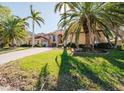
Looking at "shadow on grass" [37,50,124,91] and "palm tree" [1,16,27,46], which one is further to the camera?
"palm tree" [1,16,27,46]

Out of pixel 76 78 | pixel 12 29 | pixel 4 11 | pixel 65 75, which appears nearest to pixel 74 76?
pixel 76 78

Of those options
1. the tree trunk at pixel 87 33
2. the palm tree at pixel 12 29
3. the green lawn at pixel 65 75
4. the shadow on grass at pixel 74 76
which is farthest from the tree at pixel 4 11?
the shadow on grass at pixel 74 76

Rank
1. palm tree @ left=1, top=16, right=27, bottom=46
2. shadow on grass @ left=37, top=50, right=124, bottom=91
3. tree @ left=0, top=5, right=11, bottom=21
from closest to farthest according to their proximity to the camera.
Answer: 1. shadow on grass @ left=37, top=50, right=124, bottom=91
2. tree @ left=0, top=5, right=11, bottom=21
3. palm tree @ left=1, top=16, right=27, bottom=46

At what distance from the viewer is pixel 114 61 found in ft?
63.3

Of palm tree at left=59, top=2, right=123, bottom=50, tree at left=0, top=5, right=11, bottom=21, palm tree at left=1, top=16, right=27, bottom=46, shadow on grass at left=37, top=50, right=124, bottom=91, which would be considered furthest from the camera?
palm tree at left=1, top=16, right=27, bottom=46

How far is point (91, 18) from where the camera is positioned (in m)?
22.3

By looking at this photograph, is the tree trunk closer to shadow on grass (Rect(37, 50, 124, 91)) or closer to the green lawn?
the green lawn

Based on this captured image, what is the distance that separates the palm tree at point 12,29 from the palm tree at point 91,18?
52.3 ft

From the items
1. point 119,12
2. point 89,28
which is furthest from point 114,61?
point 119,12

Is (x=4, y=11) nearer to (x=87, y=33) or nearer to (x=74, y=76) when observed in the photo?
(x=87, y=33)

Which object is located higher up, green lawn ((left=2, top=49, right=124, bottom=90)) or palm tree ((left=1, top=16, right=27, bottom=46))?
palm tree ((left=1, top=16, right=27, bottom=46))

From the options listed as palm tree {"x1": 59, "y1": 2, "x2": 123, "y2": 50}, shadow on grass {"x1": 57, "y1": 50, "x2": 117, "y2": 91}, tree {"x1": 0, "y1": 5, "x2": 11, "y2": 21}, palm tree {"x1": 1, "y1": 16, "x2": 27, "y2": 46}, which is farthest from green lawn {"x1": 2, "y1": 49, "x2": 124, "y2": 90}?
palm tree {"x1": 1, "y1": 16, "x2": 27, "y2": 46}

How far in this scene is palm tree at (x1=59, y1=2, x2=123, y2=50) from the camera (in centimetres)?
2205

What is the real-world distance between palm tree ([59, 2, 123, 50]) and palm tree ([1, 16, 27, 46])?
52.3 feet
